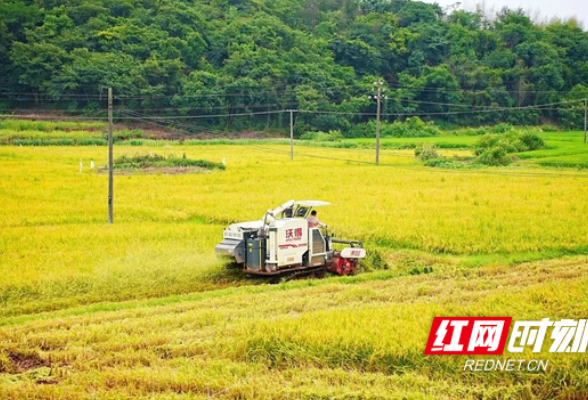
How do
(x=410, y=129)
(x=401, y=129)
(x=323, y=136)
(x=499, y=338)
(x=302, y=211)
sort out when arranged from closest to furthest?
(x=499, y=338), (x=302, y=211), (x=323, y=136), (x=401, y=129), (x=410, y=129)

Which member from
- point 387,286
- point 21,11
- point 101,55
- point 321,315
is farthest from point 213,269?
point 21,11

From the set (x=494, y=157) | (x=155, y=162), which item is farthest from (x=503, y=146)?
(x=155, y=162)

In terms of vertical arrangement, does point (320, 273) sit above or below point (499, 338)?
below

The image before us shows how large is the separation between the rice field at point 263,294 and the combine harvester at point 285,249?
0.53m

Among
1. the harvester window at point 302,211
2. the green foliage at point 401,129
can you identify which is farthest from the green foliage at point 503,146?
the harvester window at point 302,211

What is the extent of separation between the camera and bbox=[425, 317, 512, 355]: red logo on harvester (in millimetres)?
10562

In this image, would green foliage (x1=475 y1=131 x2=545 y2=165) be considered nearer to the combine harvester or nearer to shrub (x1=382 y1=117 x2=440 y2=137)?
shrub (x1=382 y1=117 x2=440 y2=137)

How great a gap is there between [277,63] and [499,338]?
79.5 m

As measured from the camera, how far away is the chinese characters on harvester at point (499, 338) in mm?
10078

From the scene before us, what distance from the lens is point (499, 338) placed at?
35.5ft

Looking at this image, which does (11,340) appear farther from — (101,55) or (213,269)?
(101,55)

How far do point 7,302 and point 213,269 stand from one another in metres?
4.73

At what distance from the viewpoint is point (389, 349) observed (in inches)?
418

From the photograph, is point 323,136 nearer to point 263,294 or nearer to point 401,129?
point 401,129
